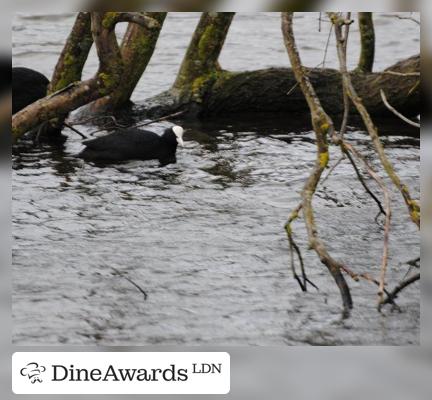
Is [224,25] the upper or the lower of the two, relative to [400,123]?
upper

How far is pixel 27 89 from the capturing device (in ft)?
40.3

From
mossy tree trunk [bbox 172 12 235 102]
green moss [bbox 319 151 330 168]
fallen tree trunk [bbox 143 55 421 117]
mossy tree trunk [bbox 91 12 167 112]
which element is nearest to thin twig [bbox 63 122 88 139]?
mossy tree trunk [bbox 91 12 167 112]

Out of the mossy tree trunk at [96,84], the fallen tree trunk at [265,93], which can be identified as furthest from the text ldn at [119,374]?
the fallen tree trunk at [265,93]

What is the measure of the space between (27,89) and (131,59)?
5.00 feet

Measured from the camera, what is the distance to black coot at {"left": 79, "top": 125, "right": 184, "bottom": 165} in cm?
1130

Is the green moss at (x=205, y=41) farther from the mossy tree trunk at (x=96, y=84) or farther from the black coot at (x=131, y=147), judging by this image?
the mossy tree trunk at (x=96, y=84)

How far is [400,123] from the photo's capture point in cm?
1312

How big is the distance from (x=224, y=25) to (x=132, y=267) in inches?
267

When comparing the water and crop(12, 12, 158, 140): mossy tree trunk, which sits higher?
crop(12, 12, 158, 140): mossy tree trunk

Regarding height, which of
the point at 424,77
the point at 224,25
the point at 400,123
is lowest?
the point at 400,123

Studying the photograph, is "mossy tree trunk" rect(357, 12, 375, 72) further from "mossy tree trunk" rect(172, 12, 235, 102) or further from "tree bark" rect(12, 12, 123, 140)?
"tree bark" rect(12, 12, 123, 140)

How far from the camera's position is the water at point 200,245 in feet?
20.7

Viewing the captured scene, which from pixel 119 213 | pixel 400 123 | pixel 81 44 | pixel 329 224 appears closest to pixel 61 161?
pixel 81 44

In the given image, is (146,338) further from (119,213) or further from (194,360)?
(119,213)
